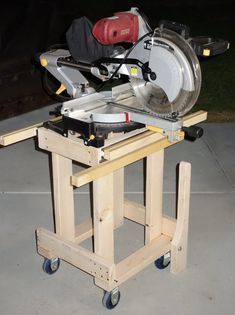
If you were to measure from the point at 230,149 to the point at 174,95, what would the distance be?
212 centimetres

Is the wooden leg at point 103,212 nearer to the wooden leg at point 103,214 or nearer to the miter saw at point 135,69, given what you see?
the wooden leg at point 103,214

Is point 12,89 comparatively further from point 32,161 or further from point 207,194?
point 207,194

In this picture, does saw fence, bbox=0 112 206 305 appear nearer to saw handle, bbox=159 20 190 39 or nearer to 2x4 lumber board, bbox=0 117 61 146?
2x4 lumber board, bbox=0 117 61 146

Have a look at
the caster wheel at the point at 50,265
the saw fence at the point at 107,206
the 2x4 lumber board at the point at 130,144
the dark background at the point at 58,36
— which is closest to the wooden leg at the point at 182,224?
the saw fence at the point at 107,206

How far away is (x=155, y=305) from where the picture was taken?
256 centimetres

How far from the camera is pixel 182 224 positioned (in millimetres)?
2697

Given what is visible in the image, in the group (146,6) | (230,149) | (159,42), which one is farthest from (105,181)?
(146,6)

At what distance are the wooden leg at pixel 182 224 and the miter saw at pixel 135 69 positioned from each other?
346 millimetres

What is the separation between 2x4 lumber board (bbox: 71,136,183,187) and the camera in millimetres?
2088

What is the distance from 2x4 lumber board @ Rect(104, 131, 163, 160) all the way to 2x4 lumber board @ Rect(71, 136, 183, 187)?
0.10 ft

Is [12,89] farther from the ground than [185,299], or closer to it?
farther from the ground

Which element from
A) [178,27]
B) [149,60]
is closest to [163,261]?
[149,60]

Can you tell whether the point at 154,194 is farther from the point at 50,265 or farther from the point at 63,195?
the point at 50,265

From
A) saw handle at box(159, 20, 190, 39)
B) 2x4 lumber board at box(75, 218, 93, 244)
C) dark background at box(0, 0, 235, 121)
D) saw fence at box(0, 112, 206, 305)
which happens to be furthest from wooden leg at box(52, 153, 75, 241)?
dark background at box(0, 0, 235, 121)
